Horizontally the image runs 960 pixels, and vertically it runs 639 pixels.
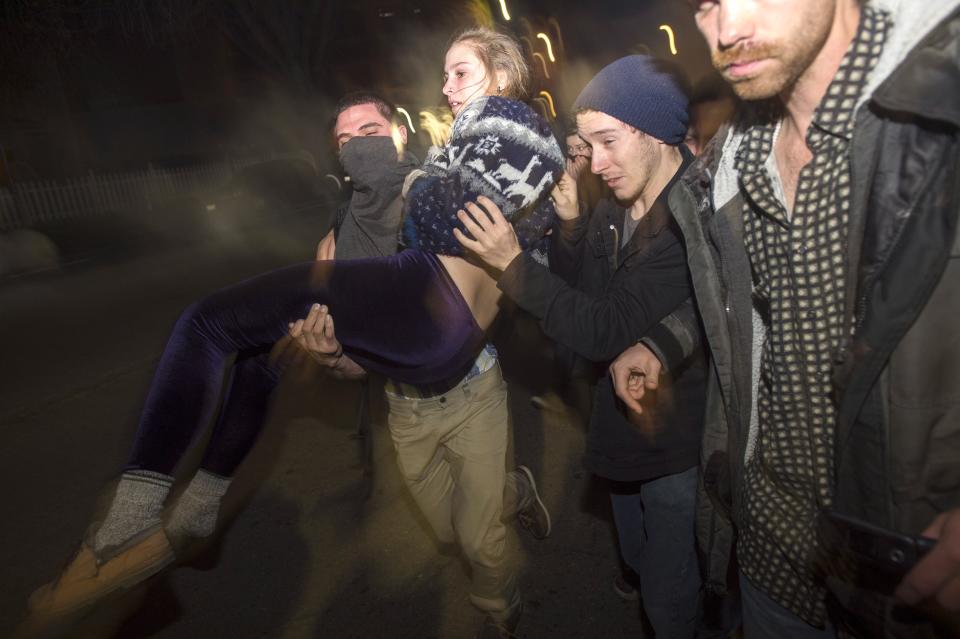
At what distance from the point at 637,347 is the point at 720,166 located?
1.88 feet

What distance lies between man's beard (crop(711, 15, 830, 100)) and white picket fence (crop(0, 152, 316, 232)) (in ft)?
55.1

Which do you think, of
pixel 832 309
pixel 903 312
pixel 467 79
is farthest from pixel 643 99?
pixel 903 312

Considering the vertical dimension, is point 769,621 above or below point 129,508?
below

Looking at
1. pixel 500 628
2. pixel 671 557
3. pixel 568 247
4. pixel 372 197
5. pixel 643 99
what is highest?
pixel 643 99

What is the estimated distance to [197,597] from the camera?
3.07m

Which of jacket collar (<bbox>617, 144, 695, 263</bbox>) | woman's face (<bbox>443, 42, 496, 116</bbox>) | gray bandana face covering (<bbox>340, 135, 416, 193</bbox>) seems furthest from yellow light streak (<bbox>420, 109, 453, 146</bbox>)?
jacket collar (<bbox>617, 144, 695, 263</bbox>)

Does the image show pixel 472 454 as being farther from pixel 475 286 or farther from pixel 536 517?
pixel 536 517

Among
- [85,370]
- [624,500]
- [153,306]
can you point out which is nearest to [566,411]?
[624,500]

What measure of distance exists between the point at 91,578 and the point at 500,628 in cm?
151

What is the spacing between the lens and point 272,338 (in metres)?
1.86

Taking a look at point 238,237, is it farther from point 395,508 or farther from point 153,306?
point 395,508

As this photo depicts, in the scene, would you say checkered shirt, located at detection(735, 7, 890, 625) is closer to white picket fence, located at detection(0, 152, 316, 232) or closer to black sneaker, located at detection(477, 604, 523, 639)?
black sneaker, located at detection(477, 604, 523, 639)

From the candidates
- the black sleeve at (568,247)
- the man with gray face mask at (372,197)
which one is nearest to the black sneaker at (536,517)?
the black sleeve at (568,247)

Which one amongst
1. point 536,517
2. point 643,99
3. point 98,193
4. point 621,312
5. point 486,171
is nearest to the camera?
point 486,171
